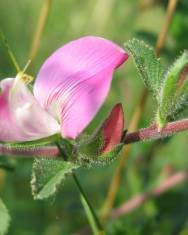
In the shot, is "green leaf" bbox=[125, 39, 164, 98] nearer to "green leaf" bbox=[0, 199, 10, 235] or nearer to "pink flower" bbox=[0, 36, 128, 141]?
"pink flower" bbox=[0, 36, 128, 141]

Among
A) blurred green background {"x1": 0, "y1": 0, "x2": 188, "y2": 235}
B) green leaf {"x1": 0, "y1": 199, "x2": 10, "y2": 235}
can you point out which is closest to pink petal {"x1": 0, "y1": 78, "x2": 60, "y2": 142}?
green leaf {"x1": 0, "y1": 199, "x2": 10, "y2": 235}

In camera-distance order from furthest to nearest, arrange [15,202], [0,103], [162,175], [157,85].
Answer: [15,202]
[162,175]
[157,85]
[0,103]

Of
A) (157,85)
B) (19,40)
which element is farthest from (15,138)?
(19,40)

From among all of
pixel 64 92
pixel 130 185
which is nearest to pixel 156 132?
pixel 64 92

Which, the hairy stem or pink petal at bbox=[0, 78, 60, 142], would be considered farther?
the hairy stem

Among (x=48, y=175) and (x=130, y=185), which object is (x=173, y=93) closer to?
(x=48, y=175)

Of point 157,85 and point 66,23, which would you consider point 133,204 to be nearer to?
point 157,85
